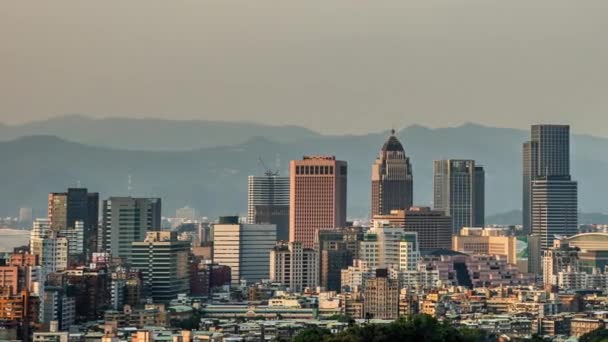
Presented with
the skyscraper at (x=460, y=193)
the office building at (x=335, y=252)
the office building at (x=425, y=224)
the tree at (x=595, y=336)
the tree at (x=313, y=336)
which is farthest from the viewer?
the skyscraper at (x=460, y=193)

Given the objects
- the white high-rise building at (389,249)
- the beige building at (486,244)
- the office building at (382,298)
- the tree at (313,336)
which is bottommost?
the tree at (313,336)

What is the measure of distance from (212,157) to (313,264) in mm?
87112

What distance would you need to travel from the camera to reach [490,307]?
6812cm

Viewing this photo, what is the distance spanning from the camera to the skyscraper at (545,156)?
126938 millimetres

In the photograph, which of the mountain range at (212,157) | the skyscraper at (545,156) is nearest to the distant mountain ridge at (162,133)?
the mountain range at (212,157)

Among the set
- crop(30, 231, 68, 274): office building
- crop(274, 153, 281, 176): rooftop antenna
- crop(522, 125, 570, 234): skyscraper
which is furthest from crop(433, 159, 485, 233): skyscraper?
crop(30, 231, 68, 274): office building

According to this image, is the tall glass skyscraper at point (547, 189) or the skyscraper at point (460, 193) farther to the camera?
the skyscraper at point (460, 193)

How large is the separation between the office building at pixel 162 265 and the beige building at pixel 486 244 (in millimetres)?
31951

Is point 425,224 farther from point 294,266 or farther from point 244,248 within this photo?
point 294,266

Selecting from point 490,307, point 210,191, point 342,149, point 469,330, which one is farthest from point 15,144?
point 469,330

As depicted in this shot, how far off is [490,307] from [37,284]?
16.6 metres

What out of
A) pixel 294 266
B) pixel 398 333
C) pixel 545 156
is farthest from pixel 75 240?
pixel 545 156

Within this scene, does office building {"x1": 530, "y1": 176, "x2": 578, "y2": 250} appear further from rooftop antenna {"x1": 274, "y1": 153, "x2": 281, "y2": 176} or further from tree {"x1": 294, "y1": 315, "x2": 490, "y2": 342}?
tree {"x1": 294, "y1": 315, "x2": 490, "y2": 342}

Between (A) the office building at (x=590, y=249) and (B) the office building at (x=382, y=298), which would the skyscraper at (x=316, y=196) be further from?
(B) the office building at (x=382, y=298)
